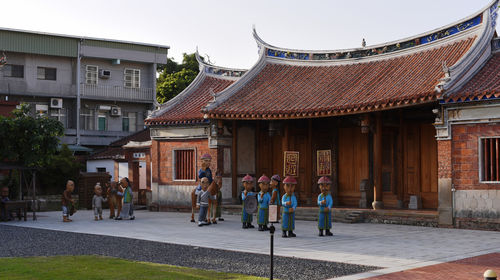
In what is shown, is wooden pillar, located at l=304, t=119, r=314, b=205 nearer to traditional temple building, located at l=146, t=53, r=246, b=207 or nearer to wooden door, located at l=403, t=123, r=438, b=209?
traditional temple building, located at l=146, t=53, r=246, b=207

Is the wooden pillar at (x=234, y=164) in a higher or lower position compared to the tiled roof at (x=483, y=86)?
lower

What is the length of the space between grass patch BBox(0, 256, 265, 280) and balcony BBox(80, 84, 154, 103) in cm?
3045

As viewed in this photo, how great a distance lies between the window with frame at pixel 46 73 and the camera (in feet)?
128

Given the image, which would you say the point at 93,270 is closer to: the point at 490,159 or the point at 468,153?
the point at 468,153

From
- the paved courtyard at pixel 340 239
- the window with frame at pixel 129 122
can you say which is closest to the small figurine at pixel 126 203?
the paved courtyard at pixel 340 239

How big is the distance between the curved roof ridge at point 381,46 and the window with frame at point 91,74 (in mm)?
19268

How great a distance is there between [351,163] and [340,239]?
7.53 meters

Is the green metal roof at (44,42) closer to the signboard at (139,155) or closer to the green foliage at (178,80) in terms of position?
the green foliage at (178,80)

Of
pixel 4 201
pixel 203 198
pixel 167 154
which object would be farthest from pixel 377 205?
pixel 4 201

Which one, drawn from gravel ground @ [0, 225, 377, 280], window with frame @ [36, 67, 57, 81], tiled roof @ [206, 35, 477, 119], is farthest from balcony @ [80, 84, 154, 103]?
gravel ground @ [0, 225, 377, 280]

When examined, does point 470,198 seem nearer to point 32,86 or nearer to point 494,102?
point 494,102

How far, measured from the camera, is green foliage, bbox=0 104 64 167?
2030cm

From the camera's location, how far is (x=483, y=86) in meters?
16.2

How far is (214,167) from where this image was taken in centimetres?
2244
